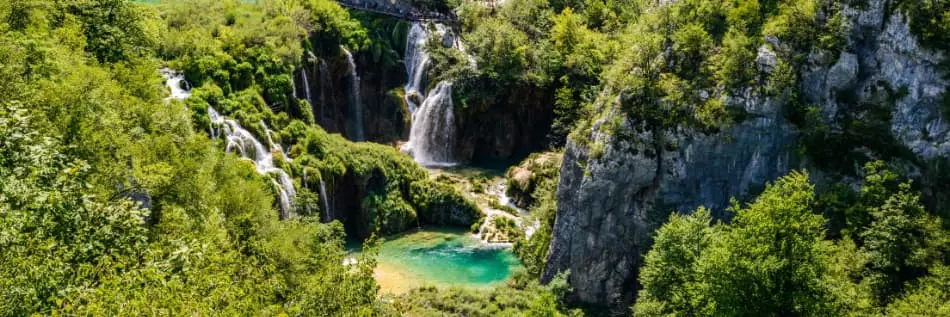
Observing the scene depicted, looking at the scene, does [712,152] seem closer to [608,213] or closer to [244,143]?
[608,213]

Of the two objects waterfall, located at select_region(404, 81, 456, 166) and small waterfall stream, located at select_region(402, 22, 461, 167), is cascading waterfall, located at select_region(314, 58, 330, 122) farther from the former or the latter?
waterfall, located at select_region(404, 81, 456, 166)

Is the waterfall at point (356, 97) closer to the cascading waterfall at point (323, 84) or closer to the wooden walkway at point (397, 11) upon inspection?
the cascading waterfall at point (323, 84)

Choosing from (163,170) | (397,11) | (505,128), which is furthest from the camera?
(397,11)

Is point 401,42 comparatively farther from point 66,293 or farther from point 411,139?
point 66,293

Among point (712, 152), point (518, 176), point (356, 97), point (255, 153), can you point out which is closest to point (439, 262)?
point (518, 176)

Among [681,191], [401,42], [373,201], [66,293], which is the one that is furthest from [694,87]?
[401,42]

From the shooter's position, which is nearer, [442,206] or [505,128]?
[442,206]
